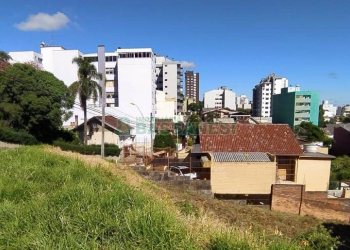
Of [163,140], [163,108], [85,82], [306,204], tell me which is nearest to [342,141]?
[163,140]

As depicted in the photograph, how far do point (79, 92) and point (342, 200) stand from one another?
88.2 feet

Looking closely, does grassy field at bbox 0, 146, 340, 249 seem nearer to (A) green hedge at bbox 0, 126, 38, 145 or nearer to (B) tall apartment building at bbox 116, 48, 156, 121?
(A) green hedge at bbox 0, 126, 38, 145

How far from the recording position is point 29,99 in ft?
98.0

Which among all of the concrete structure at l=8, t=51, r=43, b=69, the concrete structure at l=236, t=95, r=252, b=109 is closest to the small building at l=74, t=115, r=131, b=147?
the concrete structure at l=8, t=51, r=43, b=69

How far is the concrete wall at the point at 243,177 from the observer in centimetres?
1833

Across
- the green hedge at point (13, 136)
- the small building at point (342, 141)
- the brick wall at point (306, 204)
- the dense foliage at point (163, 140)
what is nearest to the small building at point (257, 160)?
the brick wall at point (306, 204)

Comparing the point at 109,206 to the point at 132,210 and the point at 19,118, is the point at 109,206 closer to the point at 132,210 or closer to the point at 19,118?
the point at 132,210

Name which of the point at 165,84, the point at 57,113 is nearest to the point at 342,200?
the point at 57,113

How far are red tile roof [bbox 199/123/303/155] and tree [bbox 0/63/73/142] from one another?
15.8 meters

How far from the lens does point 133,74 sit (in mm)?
58219

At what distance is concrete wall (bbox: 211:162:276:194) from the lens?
1833 cm

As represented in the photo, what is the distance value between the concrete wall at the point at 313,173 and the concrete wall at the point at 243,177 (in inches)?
174

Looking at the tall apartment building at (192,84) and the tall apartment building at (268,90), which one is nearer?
the tall apartment building at (268,90)

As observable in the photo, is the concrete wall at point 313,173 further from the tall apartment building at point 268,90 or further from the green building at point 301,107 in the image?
the tall apartment building at point 268,90
